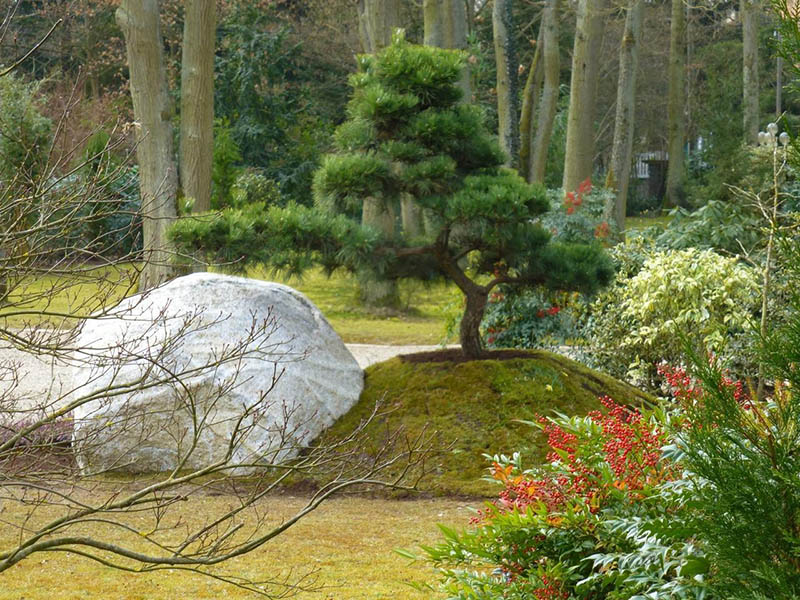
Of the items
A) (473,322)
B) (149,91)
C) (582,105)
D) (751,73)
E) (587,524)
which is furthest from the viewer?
(751,73)

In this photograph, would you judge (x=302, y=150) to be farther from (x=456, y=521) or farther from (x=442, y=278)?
(x=456, y=521)

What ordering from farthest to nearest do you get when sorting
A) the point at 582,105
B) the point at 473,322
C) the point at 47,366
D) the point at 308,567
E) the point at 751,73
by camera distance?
1. the point at 751,73
2. the point at 582,105
3. the point at 47,366
4. the point at 473,322
5. the point at 308,567

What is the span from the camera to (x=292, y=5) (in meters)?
26.9

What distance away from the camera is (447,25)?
1677 cm

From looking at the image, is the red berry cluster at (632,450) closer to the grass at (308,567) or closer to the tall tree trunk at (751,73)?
the grass at (308,567)

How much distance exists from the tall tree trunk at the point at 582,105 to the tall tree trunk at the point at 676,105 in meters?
8.57

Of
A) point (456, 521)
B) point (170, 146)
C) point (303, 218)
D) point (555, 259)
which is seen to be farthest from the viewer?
point (170, 146)

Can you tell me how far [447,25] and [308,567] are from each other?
13.0 metres

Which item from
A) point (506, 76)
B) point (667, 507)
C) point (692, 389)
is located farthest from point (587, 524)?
point (506, 76)

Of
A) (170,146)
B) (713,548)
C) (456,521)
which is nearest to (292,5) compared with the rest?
(170,146)

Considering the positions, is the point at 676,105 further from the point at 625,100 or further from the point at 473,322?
the point at 473,322

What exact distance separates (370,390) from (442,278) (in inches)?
45.1

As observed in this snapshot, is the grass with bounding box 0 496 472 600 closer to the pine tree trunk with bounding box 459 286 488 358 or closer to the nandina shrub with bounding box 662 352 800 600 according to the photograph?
the pine tree trunk with bounding box 459 286 488 358

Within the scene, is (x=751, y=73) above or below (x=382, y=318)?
above
